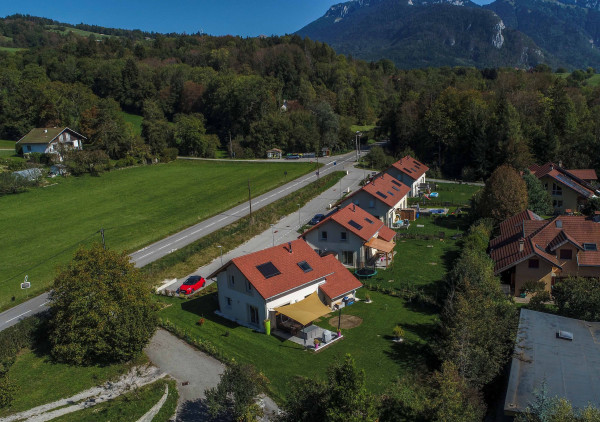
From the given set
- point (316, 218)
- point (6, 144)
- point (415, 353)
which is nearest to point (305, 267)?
point (415, 353)

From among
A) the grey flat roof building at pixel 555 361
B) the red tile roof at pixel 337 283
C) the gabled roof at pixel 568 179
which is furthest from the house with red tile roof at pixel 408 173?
the grey flat roof building at pixel 555 361

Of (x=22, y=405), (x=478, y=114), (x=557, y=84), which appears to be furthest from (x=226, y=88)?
(x=22, y=405)

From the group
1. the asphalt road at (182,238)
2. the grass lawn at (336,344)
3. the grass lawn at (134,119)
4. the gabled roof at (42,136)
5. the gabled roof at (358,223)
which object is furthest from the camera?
the grass lawn at (134,119)

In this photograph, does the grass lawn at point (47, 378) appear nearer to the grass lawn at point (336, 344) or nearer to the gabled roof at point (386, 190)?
the grass lawn at point (336, 344)

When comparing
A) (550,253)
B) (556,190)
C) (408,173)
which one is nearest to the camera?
(550,253)

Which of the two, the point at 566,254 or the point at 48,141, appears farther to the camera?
the point at 48,141

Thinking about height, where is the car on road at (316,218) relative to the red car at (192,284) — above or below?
above

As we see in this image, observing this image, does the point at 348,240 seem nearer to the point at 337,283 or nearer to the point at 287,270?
the point at 337,283
